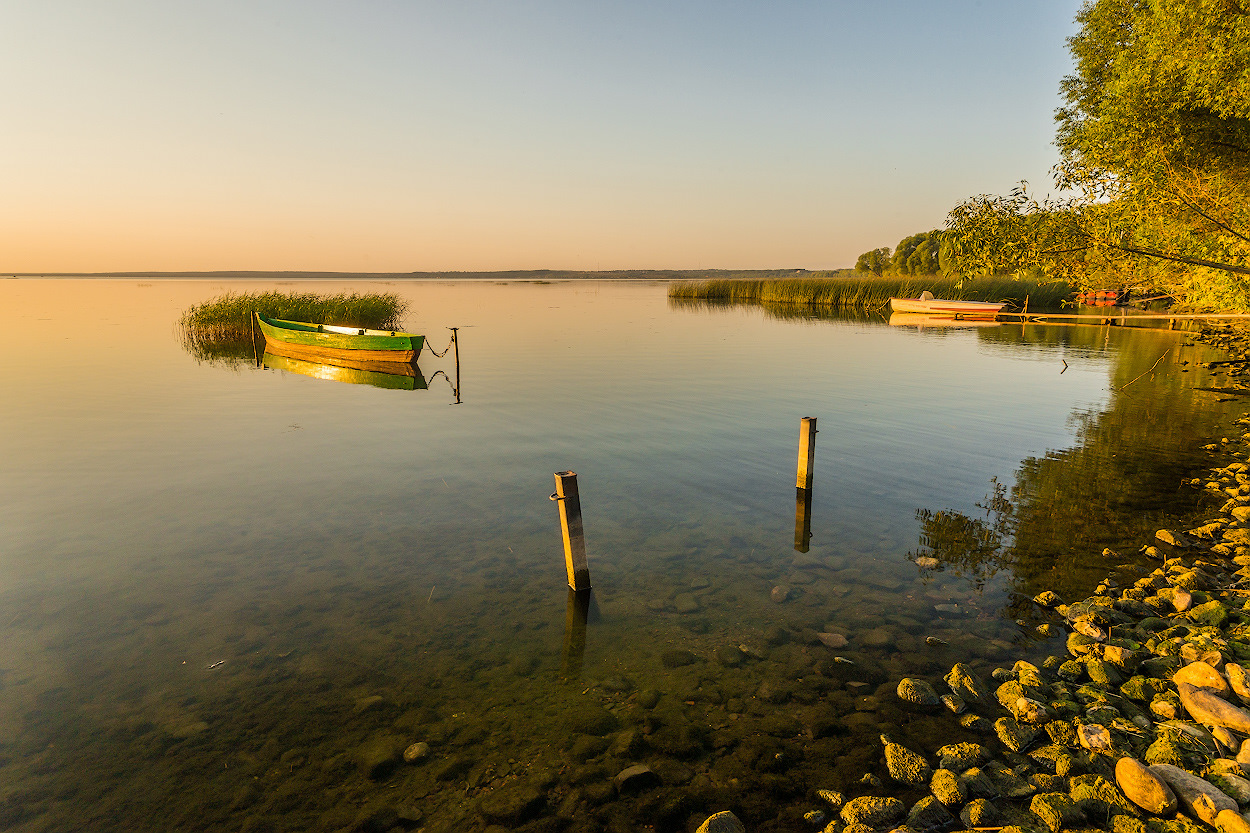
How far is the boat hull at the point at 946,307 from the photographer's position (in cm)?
6741

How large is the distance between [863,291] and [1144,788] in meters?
87.6

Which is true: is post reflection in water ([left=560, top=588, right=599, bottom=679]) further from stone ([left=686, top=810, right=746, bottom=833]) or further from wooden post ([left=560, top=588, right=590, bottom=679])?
stone ([left=686, top=810, right=746, bottom=833])

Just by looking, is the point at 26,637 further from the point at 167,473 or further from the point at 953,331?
the point at 953,331

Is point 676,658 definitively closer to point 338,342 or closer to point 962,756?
point 962,756

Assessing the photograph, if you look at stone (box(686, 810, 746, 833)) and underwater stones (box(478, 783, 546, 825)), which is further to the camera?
underwater stones (box(478, 783, 546, 825))

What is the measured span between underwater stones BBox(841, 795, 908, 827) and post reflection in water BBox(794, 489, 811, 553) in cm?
624

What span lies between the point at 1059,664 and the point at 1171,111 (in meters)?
17.3

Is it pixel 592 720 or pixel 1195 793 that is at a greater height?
pixel 1195 793

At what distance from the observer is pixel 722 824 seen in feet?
18.4

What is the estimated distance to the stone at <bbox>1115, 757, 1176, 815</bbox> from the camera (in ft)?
17.2

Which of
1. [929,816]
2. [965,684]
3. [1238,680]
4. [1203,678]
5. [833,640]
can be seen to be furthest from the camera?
[833,640]

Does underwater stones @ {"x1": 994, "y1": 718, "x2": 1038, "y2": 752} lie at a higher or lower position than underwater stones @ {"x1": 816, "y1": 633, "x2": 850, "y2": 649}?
higher

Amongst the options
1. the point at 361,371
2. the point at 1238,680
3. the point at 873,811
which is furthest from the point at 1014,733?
the point at 361,371

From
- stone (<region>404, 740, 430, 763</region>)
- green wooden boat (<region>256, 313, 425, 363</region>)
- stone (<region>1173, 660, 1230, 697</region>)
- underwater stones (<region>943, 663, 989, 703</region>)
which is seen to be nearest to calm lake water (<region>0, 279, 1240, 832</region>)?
stone (<region>404, 740, 430, 763</region>)
